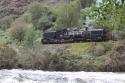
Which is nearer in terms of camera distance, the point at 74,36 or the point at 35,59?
the point at 35,59

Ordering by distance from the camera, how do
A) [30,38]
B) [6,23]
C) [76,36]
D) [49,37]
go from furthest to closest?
[6,23], [49,37], [76,36], [30,38]

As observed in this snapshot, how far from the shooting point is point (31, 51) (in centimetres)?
4769

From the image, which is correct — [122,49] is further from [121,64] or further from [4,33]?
[4,33]

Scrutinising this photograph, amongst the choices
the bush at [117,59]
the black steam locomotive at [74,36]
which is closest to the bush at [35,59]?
the bush at [117,59]

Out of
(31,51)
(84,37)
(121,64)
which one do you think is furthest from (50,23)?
(121,64)

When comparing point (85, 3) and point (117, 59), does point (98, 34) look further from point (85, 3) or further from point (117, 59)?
point (85, 3)

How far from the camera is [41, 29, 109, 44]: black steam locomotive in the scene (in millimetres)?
55375

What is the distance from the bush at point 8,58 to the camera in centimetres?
4716

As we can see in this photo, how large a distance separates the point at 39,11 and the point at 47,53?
112ft

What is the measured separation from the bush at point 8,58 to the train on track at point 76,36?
1217cm

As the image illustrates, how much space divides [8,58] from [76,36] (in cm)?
1344

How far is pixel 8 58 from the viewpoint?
47531 millimetres

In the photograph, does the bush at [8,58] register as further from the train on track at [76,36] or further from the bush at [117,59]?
the train on track at [76,36]

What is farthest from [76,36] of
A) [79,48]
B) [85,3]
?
[85,3]
